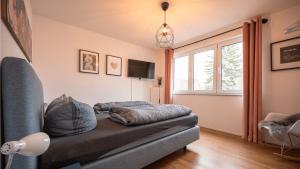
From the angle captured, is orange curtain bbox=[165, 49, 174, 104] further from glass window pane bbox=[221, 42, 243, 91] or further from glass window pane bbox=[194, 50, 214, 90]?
glass window pane bbox=[221, 42, 243, 91]

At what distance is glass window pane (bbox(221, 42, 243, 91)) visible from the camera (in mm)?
2973

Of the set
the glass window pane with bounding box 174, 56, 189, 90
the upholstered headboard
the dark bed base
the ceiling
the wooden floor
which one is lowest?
the wooden floor

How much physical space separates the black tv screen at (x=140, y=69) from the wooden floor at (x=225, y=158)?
2533 millimetres

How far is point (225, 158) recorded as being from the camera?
1.99 metres

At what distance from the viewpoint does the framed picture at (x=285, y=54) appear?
226cm

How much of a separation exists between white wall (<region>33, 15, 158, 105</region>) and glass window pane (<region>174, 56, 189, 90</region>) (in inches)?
56.5

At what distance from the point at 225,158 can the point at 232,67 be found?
6.44 feet

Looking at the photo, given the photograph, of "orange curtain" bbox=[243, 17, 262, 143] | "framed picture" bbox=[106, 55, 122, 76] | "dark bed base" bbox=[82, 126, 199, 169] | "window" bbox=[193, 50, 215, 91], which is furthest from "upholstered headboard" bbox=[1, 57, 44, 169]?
"window" bbox=[193, 50, 215, 91]

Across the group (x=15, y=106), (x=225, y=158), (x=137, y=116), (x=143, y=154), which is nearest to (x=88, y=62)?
(x=137, y=116)

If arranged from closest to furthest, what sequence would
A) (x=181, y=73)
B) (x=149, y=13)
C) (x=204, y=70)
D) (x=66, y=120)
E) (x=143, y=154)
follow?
(x=66, y=120) → (x=143, y=154) → (x=149, y=13) → (x=204, y=70) → (x=181, y=73)

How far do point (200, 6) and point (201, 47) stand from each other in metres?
1.50

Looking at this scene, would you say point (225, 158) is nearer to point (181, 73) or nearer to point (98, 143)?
point (98, 143)

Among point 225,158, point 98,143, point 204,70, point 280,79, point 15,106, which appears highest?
point 204,70

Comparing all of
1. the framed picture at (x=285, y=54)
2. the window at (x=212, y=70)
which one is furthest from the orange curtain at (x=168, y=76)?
the framed picture at (x=285, y=54)
